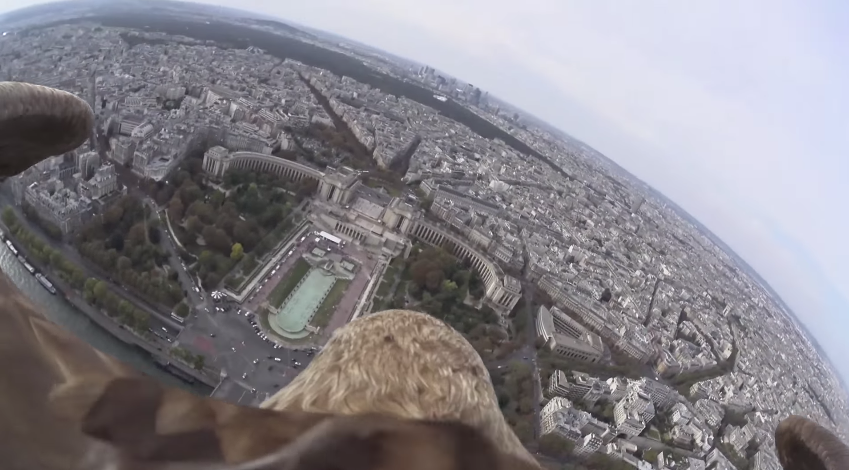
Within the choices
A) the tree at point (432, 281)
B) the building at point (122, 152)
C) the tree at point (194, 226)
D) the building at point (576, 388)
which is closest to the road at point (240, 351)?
the tree at point (194, 226)

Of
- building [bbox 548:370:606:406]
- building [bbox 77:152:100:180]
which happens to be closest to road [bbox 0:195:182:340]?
building [bbox 77:152:100:180]

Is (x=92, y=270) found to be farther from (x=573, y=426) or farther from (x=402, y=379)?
(x=402, y=379)

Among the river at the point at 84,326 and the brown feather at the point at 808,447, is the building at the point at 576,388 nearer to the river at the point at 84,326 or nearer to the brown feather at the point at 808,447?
the river at the point at 84,326

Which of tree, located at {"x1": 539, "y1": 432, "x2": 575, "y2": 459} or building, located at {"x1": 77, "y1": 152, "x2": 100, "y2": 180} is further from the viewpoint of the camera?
building, located at {"x1": 77, "y1": 152, "x2": 100, "y2": 180}

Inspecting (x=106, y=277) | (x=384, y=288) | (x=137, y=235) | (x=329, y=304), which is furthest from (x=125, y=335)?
(x=384, y=288)

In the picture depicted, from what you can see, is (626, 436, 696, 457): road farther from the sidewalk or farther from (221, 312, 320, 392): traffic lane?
the sidewalk

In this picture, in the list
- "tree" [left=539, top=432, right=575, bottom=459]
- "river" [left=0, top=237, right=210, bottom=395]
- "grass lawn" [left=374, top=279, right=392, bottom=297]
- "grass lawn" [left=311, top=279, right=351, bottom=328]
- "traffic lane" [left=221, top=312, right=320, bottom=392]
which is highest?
"tree" [left=539, top=432, right=575, bottom=459]

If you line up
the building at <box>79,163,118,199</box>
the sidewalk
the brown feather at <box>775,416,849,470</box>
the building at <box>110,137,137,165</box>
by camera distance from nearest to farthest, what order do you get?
the brown feather at <box>775,416,849,470</box>
the sidewalk
the building at <box>79,163,118,199</box>
the building at <box>110,137,137,165</box>
